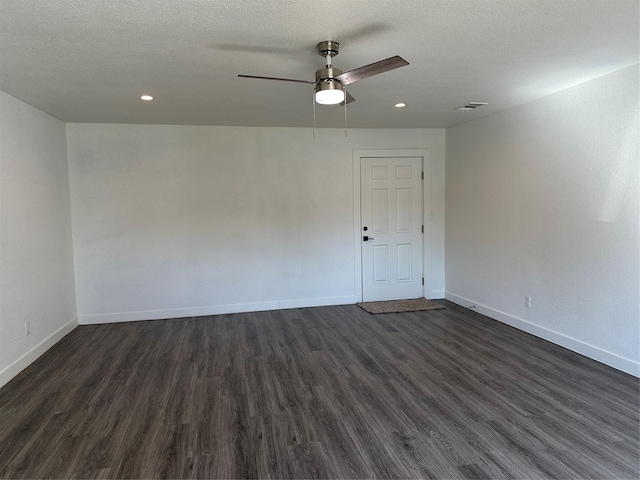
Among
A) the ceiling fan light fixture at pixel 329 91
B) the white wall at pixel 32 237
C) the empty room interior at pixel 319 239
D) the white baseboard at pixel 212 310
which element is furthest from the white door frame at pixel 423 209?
the white wall at pixel 32 237

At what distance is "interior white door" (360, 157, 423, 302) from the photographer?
18.7 ft

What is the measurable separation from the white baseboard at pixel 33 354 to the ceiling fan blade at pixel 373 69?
3667 mm

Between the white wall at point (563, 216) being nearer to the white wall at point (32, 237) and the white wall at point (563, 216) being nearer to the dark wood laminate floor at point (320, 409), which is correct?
the dark wood laminate floor at point (320, 409)

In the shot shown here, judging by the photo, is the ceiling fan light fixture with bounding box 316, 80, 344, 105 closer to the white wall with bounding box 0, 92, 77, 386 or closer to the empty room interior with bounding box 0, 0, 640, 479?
the empty room interior with bounding box 0, 0, 640, 479

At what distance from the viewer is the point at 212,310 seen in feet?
17.3

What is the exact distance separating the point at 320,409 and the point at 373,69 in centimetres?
234

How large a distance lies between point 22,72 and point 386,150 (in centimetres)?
427

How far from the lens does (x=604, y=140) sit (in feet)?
11.0

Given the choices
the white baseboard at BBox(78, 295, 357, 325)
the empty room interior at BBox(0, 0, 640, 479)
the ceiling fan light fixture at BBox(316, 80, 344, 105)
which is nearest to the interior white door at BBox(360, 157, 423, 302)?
the empty room interior at BBox(0, 0, 640, 479)

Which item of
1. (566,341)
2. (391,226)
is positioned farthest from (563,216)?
(391,226)

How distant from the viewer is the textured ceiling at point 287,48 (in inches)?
84.4

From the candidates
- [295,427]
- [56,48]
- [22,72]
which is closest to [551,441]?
[295,427]

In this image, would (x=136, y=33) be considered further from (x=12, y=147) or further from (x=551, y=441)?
(x=551, y=441)

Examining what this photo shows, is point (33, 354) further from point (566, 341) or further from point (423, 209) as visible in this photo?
point (566, 341)
